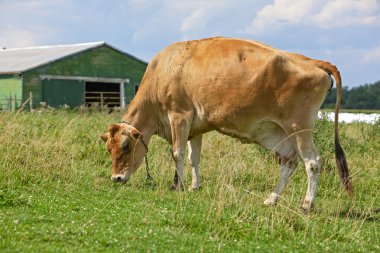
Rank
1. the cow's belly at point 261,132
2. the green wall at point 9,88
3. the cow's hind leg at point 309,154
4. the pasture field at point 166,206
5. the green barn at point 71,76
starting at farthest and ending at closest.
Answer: the green barn at point 71,76, the green wall at point 9,88, the cow's belly at point 261,132, the cow's hind leg at point 309,154, the pasture field at point 166,206

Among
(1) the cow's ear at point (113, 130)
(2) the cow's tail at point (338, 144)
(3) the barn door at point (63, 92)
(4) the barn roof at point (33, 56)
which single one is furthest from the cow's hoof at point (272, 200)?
(4) the barn roof at point (33, 56)

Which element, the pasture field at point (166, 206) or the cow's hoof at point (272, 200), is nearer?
the pasture field at point (166, 206)

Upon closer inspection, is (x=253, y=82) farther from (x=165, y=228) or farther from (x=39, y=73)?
(x=39, y=73)

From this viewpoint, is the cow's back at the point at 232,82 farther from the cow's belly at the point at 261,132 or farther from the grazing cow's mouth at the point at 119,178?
the grazing cow's mouth at the point at 119,178

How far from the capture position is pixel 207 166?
519 inches

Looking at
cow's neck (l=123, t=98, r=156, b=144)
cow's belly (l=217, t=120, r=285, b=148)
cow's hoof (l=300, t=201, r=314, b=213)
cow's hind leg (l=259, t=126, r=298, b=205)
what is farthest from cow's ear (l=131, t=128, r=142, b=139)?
cow's hoof (l=300, t=201, r=314, b=213)

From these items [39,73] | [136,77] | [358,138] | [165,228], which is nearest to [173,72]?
[165,228]

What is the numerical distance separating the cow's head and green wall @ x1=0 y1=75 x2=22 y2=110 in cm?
2479

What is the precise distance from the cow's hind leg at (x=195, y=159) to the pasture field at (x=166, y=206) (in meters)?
0.25

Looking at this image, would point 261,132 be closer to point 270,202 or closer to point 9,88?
point 270,202

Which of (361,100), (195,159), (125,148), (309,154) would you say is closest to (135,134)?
(125,148)

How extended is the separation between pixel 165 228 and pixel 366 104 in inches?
3204

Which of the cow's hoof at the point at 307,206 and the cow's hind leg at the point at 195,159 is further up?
the cow's hind leg at the point at 195,159

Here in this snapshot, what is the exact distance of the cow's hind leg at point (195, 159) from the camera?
11502 mm
